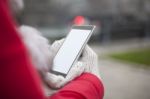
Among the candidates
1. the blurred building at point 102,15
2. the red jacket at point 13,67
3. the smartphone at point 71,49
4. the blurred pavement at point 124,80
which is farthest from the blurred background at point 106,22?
the red jacket at point 13,67

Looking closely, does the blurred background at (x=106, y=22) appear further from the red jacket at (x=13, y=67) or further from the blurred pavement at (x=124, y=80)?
the red jacket at (x=13, y=67)

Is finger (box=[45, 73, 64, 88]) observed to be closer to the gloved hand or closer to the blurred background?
the gloved hand

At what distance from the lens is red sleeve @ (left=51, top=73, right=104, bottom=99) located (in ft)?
5.84

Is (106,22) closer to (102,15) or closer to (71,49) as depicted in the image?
(102,15)

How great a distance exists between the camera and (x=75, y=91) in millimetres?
1804

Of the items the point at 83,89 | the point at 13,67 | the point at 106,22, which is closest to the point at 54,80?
the point at 83,89

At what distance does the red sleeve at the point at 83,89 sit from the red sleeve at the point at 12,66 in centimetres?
61

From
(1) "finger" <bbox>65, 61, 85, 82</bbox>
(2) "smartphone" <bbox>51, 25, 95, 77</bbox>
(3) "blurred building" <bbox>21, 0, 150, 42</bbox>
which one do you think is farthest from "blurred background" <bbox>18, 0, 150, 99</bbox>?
(1) "finger" <bbox>65, 61, 85, 82</bbox>

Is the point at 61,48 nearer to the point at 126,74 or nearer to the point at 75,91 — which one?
the point at 75,91

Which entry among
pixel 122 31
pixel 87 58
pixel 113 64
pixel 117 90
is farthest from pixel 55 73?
pixel 122 31

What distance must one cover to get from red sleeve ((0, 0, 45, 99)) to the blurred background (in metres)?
7.96

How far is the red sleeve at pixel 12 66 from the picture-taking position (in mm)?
1111

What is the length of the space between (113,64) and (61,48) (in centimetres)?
711

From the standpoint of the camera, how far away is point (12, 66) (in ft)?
3.67
